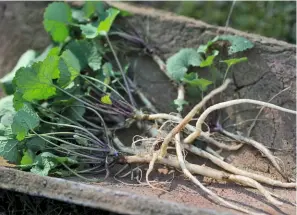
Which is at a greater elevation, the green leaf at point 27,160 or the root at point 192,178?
the root at point 192,178

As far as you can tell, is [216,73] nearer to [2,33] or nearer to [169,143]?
[169,143]

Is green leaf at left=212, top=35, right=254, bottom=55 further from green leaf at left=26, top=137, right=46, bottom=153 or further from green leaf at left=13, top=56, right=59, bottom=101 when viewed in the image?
green leaf at left=26, top=137, right=46, bottom=153

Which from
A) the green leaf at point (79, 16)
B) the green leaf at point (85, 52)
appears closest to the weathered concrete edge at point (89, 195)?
the green leaf at point (85, 52)

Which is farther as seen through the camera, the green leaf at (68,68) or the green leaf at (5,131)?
the green leaf at (68,68)

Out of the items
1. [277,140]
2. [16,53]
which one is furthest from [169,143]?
[16,53]

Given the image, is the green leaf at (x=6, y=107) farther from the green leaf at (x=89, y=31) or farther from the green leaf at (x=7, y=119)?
the green leaf at (x=89, y=31)

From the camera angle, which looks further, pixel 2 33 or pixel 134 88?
pixel 2 33

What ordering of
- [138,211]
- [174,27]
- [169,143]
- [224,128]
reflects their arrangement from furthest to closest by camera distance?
[174,27] → [224,128] → [169,143] → [138,211]
